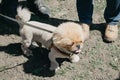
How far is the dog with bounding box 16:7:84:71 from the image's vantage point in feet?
11.5

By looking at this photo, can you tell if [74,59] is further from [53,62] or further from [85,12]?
[85,12]

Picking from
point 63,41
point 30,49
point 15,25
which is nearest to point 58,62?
point 30,49

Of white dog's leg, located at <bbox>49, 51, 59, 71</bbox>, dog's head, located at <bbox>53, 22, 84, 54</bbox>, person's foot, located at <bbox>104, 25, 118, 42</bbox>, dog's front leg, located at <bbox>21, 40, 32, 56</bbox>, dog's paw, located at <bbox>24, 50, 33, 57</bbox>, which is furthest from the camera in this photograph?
person's foot, located at <bbox>104, 25, 118, 42</bbox>

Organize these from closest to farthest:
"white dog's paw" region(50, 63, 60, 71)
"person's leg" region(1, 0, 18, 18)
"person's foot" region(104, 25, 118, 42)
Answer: "white dog's paw" region(50, 63, 60, 71) → "person's foot" region(104, 25, 118, 42) → "person's leg" region(1, 0, 18, 18)

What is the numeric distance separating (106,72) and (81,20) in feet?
2.99

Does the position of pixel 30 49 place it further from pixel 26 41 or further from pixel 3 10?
pixel 3 10

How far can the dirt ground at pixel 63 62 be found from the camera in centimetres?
401

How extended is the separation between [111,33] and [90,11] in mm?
416

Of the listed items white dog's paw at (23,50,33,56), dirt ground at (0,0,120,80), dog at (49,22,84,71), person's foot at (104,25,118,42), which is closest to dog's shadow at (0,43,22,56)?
dirt ground at (0,0,120,80)

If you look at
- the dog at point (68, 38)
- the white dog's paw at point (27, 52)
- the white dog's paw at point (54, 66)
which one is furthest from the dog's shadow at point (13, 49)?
the dog at point (68, 38)

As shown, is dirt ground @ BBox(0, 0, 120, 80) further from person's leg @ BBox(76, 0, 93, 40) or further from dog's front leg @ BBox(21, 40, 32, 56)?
person's leg @ BBox(76, 0, 93, 40)

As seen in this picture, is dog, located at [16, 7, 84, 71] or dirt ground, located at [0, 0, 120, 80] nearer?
dog, located at [16, 7, 84, 71]

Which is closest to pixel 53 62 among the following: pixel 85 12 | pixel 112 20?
pixel 85 12

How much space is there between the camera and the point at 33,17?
16.4ft
